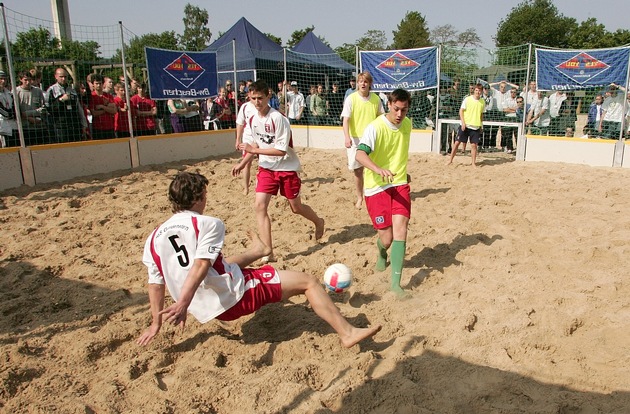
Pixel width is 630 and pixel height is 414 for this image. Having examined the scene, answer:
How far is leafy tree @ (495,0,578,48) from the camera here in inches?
1994

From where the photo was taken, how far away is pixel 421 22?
197 ft

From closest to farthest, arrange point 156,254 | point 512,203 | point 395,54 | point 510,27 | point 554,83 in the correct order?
1. point 156,254
2. point 512,203
3. point 554,83
4. point 395,54
5. point 510,27

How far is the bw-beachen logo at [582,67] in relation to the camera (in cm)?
1078

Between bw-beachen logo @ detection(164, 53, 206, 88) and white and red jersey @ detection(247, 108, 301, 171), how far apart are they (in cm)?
701

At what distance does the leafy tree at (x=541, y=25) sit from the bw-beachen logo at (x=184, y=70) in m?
46.7

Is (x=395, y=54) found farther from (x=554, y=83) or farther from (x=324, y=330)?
(x=324, y=330)

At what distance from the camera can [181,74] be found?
38.9ft

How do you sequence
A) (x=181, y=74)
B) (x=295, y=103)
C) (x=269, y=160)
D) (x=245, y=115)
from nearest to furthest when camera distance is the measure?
(x=269, y=160), (x=245, y=115), (x=181, y=74), (x=295, y=103)

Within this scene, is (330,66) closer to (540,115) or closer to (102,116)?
(540,115)

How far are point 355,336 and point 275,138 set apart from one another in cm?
268

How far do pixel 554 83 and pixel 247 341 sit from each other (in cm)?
1044

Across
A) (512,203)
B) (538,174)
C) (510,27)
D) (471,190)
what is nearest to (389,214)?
(512,203)

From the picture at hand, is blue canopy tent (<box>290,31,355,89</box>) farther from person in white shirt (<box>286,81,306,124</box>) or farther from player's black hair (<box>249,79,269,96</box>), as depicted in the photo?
player's black hair (<box>249,79,269,96</box>)

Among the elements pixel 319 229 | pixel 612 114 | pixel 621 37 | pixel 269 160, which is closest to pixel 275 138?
pixel 269 160
